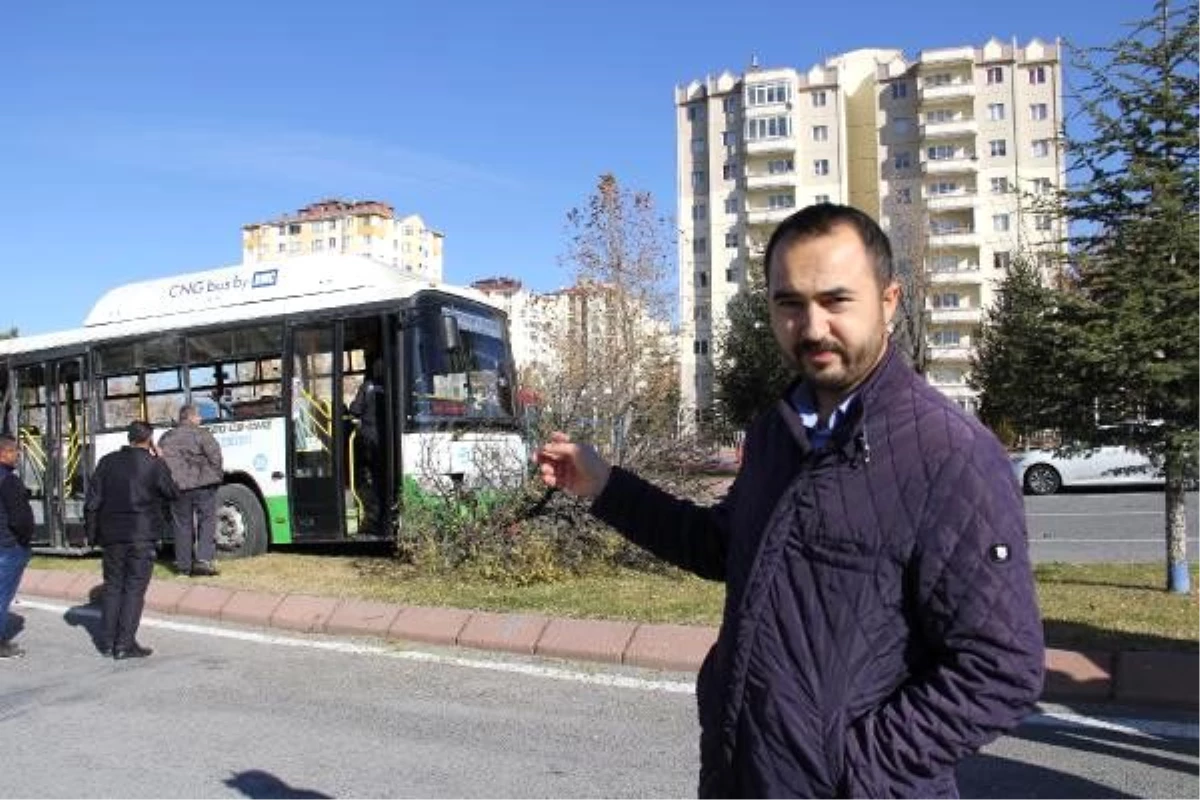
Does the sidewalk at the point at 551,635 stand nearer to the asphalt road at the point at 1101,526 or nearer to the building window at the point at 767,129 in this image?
the asphalt road at the point at 1101,526

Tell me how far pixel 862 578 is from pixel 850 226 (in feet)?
2.04

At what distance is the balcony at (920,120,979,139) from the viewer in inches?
3199

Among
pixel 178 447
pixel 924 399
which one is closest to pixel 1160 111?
pixel 924 399

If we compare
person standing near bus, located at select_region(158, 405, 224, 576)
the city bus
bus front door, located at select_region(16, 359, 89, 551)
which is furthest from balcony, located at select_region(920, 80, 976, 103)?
person standing near bus, located at select_region(158, 405, 224, 576)

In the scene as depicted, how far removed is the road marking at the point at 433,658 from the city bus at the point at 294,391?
2.41 m

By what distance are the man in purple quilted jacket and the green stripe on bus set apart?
35.0 ft

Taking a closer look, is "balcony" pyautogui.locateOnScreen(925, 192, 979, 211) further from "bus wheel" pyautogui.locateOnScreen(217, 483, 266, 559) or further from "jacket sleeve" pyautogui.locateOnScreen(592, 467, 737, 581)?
"jacket sleeve" pyautogui.locateOnScreen(592, 467, 737, 581)

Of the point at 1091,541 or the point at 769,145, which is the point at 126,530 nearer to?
the point at 1091,541

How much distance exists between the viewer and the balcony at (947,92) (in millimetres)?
81812

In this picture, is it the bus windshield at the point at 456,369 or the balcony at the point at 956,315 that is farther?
the balcony at the point at 956,315

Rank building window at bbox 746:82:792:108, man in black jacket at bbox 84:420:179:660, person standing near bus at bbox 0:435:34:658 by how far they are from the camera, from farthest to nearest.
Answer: building window at bbox 746:82:792:108, person standing near bus at bbox 0:435:34:658, man in black jacket at bbox 84:420:179:660

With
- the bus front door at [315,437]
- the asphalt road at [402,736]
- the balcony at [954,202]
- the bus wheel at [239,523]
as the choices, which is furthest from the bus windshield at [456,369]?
the balcony at [954,202]

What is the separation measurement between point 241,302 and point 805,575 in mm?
12108

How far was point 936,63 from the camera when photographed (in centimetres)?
8306
